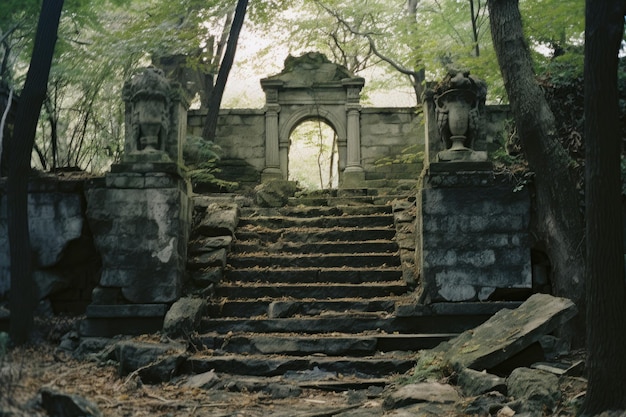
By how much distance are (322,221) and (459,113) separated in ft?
10.1

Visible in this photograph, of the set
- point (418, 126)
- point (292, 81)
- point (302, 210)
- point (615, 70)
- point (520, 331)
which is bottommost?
point (520, 331)

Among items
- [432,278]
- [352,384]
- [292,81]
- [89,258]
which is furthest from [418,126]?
[352,384]

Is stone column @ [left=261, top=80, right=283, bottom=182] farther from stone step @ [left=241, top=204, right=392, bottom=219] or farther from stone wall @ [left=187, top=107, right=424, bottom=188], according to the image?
stone step @ [left=241, top=204, right=392, bottom=219]

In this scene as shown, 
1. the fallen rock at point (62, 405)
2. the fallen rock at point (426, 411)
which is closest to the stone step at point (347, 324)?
the fallen rock at point (426, 411)

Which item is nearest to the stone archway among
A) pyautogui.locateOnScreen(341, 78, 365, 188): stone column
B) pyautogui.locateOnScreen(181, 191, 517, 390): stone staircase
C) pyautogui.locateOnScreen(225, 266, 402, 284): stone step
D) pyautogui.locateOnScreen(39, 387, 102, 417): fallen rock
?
pyautogui.locateOnScreen(341, 78, 365, 188): stone column

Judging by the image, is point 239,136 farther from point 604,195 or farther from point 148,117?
point 604,195

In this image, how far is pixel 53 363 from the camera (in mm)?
6480

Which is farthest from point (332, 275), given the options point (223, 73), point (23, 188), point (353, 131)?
point (353, 131)

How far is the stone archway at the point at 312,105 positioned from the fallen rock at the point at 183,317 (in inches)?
308

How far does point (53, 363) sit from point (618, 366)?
5.41 m

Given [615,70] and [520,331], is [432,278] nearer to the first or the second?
[520,331]

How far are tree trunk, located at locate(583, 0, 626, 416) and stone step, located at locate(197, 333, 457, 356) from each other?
108 inches

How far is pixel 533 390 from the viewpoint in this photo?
15.6 ft

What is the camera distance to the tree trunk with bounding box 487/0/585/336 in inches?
282
